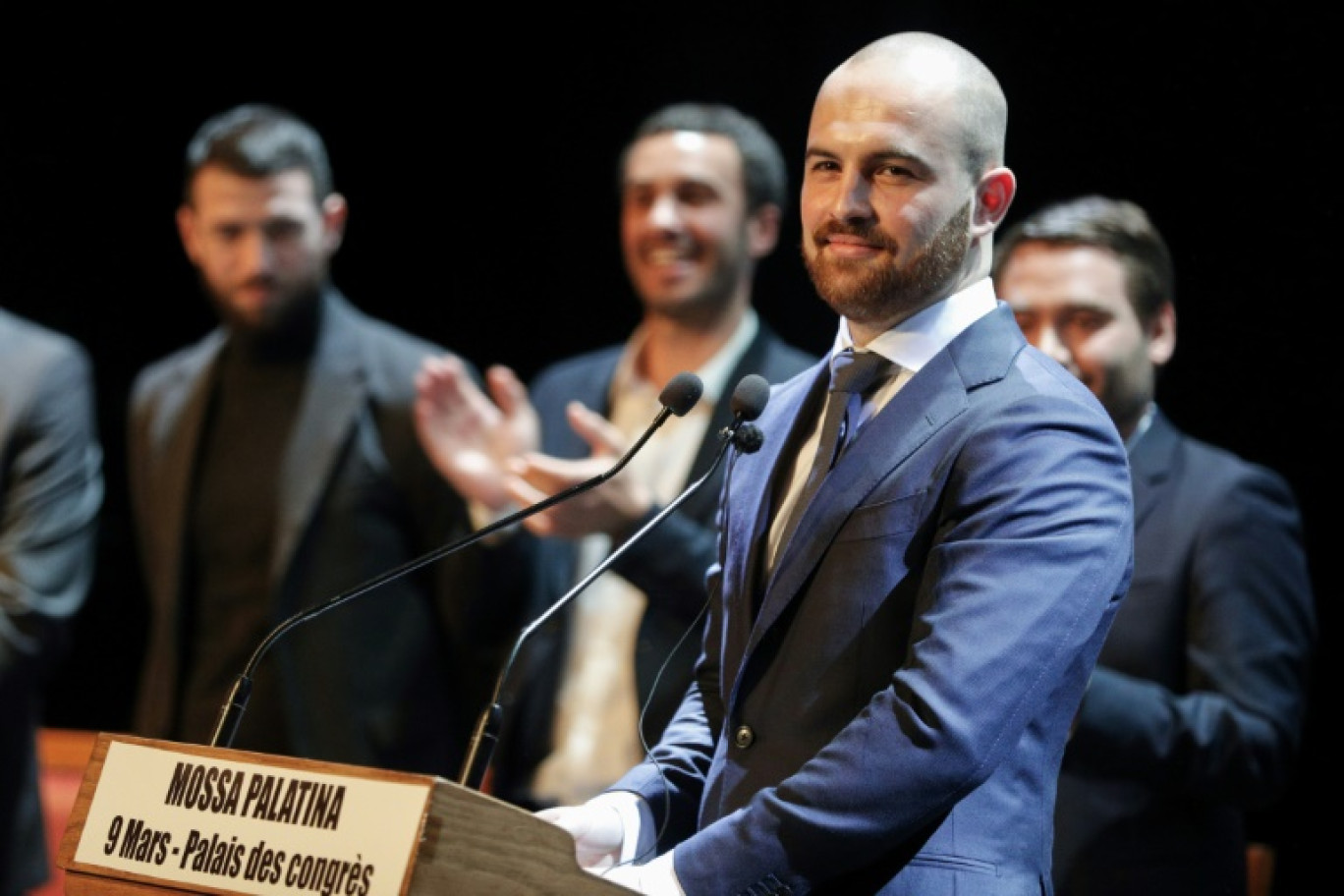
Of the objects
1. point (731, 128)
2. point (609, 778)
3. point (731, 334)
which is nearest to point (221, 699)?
point (609, 778)

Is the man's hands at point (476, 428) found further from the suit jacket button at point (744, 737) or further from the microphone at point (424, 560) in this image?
the suit jacket button at point (744, 737)

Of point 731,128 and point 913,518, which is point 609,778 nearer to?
point 731,128

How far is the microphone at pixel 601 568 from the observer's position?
1.86 m

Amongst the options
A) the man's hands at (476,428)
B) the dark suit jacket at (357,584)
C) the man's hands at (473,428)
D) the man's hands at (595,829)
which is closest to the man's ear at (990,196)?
the man's hands at (595,829)

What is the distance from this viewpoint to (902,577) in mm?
1939

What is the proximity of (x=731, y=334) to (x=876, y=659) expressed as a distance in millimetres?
1840

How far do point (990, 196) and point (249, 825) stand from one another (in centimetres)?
108

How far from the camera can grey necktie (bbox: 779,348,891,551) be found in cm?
207

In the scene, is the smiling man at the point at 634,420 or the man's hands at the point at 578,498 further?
the smiling man at the point at 634,420

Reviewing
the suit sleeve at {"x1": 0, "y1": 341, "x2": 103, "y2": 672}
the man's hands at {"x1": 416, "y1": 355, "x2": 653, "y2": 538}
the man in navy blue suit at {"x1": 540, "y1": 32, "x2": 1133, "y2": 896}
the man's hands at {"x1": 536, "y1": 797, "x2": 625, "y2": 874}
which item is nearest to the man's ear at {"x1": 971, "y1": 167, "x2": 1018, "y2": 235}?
the man in navy blue suit at {"x1": 540, "y1": 32, "x2": 1133, "y2": 896}

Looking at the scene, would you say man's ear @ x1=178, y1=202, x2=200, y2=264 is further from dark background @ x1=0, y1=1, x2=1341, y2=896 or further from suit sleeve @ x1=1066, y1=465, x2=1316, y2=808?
suit sleeve @ x1=1066, y1=465, x2=1316, y2=808

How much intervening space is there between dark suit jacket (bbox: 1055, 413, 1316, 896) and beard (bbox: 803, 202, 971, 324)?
0.88 meters

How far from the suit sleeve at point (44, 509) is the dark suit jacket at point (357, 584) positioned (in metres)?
0.18

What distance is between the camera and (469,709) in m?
4.00
